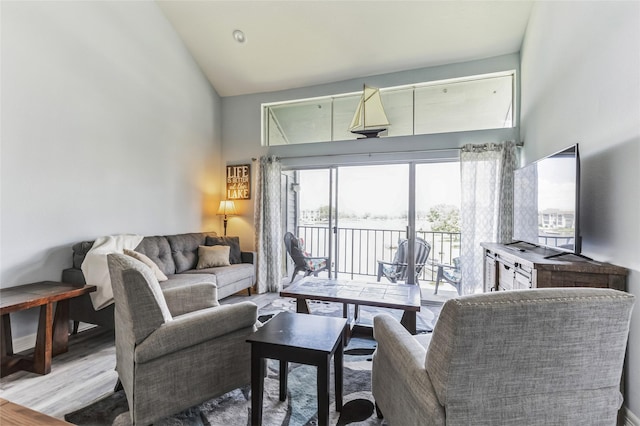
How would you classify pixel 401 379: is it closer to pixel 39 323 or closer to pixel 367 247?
pixel 39 323

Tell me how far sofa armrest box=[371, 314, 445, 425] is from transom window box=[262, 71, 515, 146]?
2.64 metres

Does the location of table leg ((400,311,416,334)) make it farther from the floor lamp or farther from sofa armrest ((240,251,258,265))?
the floor lamp

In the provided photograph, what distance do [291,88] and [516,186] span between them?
3298mm

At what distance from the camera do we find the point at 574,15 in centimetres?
210

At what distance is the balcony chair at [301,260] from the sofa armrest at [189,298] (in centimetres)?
194

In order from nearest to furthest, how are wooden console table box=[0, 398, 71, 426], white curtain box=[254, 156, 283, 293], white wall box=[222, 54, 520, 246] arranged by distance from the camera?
wooden console table box=[0, 398, 71, 426] → white wall box=[222, 54, 520, 246] → white curtain box=[254, 156, 283, 293]

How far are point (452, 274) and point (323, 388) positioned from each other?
303 centimetres

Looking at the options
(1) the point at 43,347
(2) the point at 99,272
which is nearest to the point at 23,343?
(1) the point at 43,347

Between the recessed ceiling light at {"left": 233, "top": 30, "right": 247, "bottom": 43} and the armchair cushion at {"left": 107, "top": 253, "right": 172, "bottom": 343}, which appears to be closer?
the armchair cushion at {"left": 107, "top": 253, "right": 172, "bottom": 343}

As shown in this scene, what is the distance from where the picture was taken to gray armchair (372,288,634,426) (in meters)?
0.87

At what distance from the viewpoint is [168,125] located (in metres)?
3.91

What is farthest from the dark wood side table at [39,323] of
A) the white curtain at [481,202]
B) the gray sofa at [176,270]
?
the white curtain at [481,202]

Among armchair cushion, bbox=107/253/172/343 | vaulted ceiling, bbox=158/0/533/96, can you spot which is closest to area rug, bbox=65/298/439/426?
armchair cushion, bbox=107/253/172/343

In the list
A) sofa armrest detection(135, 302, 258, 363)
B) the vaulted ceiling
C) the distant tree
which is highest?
the vaulted ceiling
